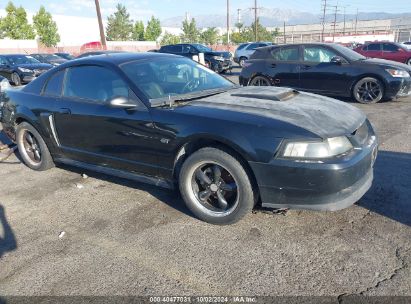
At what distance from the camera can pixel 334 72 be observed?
28.6 ft

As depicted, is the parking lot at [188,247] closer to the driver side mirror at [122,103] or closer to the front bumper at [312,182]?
the front bumper at [312,182]

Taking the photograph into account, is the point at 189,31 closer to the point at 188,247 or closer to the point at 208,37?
the point at 208,37

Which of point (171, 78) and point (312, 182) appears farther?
point (171, 78)

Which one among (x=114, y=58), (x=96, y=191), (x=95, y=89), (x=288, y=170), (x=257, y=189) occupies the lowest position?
(x=96, y=191)

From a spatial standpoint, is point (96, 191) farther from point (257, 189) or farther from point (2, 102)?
point (2, 102)

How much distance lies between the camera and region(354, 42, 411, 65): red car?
1699 cm

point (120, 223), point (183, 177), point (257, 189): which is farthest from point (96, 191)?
point (257, 189)

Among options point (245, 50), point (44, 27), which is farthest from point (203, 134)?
point (44, 27)

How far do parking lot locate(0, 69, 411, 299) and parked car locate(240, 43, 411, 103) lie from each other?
486 cm

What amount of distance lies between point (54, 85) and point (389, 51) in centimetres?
1727

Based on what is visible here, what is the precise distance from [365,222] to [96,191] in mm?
2872

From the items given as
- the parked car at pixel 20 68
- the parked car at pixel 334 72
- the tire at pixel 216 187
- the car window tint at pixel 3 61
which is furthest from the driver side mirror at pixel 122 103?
the car window tint at pixel 3 61

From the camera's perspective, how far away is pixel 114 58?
4070 mm

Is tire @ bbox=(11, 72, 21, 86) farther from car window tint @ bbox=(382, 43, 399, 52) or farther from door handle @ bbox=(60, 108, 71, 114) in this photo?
car window tint @ bbox=(382, 43, 399, 52)
